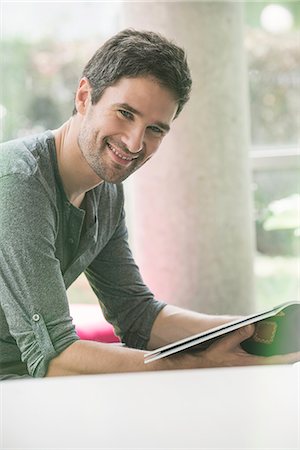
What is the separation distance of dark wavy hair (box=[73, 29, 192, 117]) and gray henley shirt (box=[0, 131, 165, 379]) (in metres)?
0.10

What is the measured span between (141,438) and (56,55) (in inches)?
20.7

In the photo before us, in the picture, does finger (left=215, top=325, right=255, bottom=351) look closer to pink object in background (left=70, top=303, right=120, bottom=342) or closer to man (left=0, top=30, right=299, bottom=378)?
man (left=0, top=30, right=299, bottom=378)

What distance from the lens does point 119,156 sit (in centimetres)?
98

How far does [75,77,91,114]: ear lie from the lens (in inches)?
38.2

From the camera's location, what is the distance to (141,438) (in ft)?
3.01

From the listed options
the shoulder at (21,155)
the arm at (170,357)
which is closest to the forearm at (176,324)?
the arm at (170,357)

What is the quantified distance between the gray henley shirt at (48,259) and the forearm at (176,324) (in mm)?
12

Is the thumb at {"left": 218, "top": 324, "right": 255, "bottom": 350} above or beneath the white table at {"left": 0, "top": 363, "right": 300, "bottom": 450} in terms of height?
above

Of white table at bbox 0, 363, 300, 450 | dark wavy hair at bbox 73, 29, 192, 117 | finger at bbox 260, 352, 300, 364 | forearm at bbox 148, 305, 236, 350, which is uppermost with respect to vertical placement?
dark wavy hair at bbox 73, 29, 192, 117

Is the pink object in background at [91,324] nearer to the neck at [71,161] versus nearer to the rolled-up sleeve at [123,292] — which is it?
the rolled-up sleeve at [123,292]

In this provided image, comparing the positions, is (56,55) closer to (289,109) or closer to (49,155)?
(49,155)

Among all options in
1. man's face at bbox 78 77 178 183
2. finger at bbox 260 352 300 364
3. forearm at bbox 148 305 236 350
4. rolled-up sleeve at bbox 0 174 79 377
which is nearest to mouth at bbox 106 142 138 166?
man's face at bbox 78 77 178 183

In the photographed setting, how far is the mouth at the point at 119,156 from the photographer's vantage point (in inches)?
38.4

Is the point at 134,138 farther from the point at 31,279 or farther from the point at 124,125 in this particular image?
the point at 31,279
